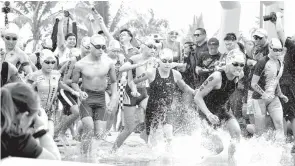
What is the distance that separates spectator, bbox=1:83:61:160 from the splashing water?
4815 mm

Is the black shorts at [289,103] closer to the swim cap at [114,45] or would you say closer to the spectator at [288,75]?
the spectator at [288,75]

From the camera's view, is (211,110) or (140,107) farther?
(140,107)

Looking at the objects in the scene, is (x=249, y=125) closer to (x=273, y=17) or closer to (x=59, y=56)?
(x=273, y=17)

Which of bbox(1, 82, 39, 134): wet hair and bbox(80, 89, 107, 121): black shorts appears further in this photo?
bbox(80, 89, 107, 121): black shorts

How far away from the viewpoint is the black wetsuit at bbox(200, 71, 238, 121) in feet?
27.7

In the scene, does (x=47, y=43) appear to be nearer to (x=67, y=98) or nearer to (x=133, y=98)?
(x=67, y=98)

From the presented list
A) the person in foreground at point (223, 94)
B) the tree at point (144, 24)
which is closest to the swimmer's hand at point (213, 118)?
the person in foreground at point (223, 94)

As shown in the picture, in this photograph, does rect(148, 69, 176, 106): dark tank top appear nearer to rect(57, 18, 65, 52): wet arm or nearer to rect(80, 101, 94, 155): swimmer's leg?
rect(80, 101, 94, 155): swimmer's leg

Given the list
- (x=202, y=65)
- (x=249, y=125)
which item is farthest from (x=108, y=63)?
(x=249, y=125)

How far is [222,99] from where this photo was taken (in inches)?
337

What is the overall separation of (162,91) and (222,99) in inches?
54.1

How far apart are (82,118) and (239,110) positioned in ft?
8.87

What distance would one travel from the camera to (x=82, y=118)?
947 centimetres

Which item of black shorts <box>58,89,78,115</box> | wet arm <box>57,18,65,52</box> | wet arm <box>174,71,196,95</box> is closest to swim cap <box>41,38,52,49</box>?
wet arm <box>57,18,65,52</box>
